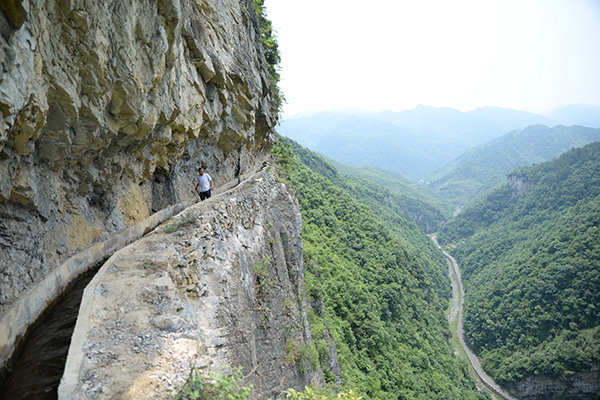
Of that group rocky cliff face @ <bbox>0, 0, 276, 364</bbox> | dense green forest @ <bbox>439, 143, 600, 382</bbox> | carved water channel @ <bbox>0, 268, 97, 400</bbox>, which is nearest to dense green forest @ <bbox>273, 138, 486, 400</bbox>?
rocky cliff face @ <bbox>0, 0, 276, 364</bbox>

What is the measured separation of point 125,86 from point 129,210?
4219mm

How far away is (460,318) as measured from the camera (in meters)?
74.5

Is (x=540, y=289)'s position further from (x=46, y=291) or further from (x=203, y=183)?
(x=46, y=291)

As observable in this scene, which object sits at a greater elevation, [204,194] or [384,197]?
[384,197]

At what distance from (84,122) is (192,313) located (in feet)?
13.5

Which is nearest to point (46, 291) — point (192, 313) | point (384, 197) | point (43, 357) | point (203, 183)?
point (43, 357)

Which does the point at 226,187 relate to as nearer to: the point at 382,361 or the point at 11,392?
the point at 11,392

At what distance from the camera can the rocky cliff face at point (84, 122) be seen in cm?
423

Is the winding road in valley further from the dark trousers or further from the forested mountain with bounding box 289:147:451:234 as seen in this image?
the dark trousers

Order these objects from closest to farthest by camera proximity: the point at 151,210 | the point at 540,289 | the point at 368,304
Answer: the point at 151,210 → the point at 368,304 → the point at 540,289

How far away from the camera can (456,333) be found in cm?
6950

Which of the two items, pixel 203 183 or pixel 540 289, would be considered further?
pixel 540 289

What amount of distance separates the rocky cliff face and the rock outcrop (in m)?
1.14

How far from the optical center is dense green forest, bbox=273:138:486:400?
891 inches
